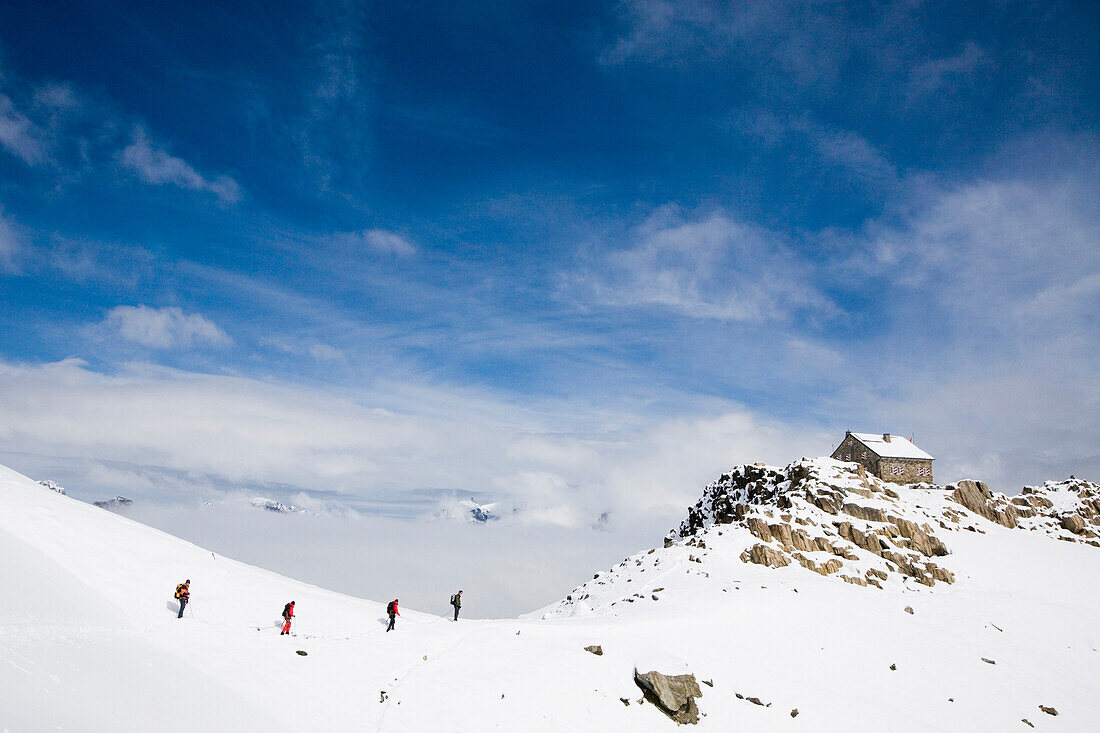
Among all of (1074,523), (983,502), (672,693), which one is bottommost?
(672,693)

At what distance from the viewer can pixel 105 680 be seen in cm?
1677

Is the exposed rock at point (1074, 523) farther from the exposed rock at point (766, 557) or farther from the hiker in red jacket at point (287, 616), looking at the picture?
the hiker in red jacket at point (287, 616)

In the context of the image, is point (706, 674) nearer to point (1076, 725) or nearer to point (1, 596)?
point (1076, 725)

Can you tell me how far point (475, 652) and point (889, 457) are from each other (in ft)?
286

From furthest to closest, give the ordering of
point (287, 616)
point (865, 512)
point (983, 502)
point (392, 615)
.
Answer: point (983, 502) → point (865, 512) → point (392, 615) → point (287, 616)

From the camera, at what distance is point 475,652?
27266 mm

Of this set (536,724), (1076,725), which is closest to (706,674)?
(536,724)

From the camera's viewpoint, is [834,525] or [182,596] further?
[834,525]

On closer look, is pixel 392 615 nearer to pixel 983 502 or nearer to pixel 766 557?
pixel 766 557

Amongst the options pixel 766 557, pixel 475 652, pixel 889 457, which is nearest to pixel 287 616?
pixel 475 652

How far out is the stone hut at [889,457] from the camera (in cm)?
8859

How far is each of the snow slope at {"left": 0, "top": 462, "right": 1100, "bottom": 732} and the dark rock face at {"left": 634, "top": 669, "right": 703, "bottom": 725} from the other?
25.1 inches

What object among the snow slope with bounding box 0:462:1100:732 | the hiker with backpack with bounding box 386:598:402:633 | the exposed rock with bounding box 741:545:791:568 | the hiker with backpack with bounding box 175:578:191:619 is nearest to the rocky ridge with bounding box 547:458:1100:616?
the exposed rock with bounding box 741:545:791:568

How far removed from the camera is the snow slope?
59.7 feet
